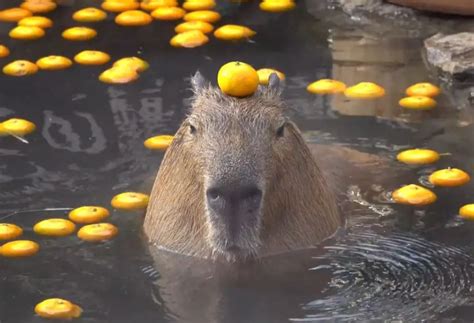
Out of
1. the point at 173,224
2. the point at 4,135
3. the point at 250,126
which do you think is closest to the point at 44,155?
the point at 4,135

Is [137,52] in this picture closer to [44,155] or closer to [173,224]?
[44,155]

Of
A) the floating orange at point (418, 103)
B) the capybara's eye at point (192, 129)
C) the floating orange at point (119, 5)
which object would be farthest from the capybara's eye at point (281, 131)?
the floating orange at point (119, 5)

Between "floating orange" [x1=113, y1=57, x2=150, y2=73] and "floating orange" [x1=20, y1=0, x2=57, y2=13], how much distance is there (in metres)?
1.24

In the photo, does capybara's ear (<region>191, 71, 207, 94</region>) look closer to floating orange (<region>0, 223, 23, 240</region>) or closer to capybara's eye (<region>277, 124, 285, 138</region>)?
capybara's eye (<region>277, 124, 285, 138</region>)

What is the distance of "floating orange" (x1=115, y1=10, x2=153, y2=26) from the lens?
32.4 feet

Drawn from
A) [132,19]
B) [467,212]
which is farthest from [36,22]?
[467,212]

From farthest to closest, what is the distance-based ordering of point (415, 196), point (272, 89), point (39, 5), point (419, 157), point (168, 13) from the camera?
point (39, 5), point (168, 13), point (419, 157), point (415, 196), point (272, 89)

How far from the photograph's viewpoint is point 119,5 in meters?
10.1

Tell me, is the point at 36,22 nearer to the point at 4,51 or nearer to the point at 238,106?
the point at 4,51

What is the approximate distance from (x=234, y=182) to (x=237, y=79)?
2.03 ft

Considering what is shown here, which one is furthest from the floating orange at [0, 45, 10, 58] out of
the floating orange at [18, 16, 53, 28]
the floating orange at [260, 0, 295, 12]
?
the floating orange at [260, 0, 295, 12]

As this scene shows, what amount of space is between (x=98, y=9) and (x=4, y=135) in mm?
2188

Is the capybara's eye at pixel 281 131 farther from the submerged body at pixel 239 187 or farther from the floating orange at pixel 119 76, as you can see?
the floating orange at pixel 119 76

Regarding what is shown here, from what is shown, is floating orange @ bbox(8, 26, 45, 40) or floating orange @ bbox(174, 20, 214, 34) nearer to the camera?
floating orange @ bbox(8, 26, 45, 40)
